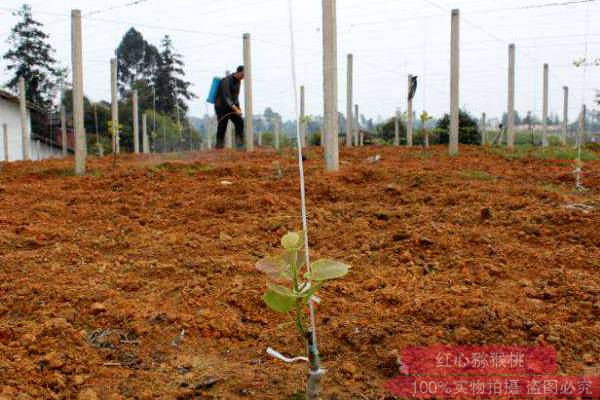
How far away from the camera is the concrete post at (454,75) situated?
8.39 m

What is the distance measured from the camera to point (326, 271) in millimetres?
1474

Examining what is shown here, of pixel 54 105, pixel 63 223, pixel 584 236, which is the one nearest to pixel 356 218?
pixel 584 236

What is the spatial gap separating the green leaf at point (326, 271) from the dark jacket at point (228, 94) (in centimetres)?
786

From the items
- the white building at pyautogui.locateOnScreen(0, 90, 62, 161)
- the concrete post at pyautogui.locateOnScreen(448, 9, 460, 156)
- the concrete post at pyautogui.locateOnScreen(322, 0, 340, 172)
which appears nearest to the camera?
the concrete post at pyautogui.locateOnScreen(322, 0, 340, 172)

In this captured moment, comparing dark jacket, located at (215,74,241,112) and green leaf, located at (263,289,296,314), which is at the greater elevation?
dark jacket, located at (215,74,241,112)

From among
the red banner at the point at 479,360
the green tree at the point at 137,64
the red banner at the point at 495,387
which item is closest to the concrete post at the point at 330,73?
the red banner at the point at 479,360

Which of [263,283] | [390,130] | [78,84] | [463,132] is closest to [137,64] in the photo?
[390,130]

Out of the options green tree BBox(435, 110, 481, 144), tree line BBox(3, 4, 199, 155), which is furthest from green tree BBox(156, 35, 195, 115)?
green tree BBox(435, 110, 481, 144)

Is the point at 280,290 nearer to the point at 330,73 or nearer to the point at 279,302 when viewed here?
the point at 279,302

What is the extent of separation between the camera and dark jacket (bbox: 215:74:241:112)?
29.8 ft

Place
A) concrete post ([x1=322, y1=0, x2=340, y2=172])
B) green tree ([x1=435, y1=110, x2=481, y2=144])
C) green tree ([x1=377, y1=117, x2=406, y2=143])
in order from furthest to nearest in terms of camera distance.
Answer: green tree ([x1=377, y1=117, x2=406, y2=143])
green tree ([x1=435, y1=110, x2=481, y2=144])
concrete post ([x1=322, y1=0, x2=340, y2=172])

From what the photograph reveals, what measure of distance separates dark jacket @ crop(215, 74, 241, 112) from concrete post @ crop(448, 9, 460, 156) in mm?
3561

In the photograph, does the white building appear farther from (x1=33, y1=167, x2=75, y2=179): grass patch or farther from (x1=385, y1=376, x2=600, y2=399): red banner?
(x1=385, y1=376, x2=600, y2=399): red banner

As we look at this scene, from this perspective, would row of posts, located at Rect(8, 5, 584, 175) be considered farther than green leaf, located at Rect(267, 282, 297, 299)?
Yes
